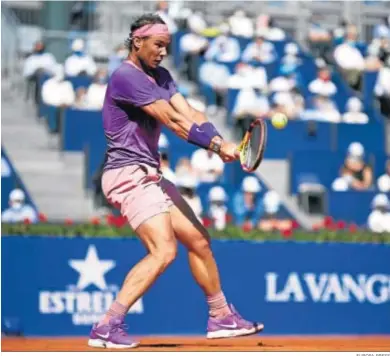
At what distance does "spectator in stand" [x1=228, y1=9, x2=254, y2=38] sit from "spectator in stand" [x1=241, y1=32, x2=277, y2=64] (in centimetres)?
47

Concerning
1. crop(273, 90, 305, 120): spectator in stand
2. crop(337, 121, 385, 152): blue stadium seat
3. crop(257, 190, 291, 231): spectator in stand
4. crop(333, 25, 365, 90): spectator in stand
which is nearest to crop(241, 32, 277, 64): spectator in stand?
crop(273, 90, 305, 120): spectator in stand

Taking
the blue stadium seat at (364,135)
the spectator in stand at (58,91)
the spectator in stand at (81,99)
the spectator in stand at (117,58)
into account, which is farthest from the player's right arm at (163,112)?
the blue stadium seat at (364,135)

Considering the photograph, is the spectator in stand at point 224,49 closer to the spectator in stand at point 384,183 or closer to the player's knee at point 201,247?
the spectator in stand at point 384,183

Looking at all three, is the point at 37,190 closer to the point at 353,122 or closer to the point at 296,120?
the point at 296,120

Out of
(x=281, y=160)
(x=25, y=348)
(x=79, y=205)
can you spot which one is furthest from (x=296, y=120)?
(x=25, y=348)

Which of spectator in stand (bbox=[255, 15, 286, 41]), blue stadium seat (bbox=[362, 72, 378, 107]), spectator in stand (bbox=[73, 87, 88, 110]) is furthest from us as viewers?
spectator in stand (bbox=[255, 15, 286, 41])

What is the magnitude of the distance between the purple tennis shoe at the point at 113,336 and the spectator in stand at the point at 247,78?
10.2 m

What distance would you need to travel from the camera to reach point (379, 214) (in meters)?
14.4

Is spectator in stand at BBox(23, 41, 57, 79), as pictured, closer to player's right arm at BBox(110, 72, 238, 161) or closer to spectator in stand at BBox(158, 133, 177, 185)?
spectator in stand at BBox(158, 133, 177, 185)

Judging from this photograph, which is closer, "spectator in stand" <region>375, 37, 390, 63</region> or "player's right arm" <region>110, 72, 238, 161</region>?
"player's right arm" <region>110, 72, 238, 161</region>

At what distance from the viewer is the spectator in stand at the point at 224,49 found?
17.6 metres

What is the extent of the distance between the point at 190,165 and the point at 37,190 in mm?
2208

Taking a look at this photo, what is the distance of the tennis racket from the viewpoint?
6641mm

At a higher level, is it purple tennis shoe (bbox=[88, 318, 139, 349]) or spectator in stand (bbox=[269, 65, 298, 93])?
spectator in stand (bbox=[269, 65, 298, 93])
